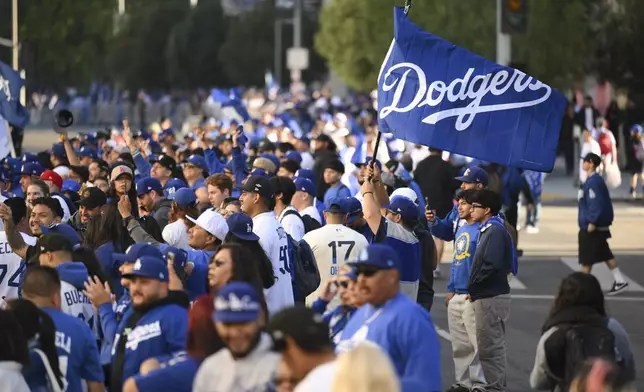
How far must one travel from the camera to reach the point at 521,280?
70.0ft

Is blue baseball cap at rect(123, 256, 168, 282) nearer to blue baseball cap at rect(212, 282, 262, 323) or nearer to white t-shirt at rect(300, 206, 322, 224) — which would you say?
blue baseball cap at rect(212, 282, 262, 323)

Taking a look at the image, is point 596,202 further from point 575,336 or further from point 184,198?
point 575,336

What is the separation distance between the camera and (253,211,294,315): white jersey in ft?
35.8

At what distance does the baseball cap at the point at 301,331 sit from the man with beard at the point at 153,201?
7208 millimetres

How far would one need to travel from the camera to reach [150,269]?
8.16 metres

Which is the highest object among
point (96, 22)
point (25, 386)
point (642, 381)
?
point (96, 22)

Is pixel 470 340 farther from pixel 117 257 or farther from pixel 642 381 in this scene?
pixel 117 257

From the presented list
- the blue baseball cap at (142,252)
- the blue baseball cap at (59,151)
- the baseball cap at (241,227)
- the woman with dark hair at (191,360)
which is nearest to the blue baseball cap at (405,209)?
the baseball cap at (241,227)

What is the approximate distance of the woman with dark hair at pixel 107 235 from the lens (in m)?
11.3

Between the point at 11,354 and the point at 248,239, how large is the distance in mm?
3121

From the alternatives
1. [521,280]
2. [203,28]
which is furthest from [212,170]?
[203,28]

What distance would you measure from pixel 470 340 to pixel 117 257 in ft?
11.4

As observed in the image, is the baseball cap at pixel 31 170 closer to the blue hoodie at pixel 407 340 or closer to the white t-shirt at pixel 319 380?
the blue hoodie at pixel 407 340

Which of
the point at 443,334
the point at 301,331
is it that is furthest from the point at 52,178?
the point at 301,331
